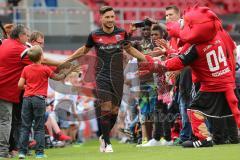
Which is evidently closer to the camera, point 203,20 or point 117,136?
point 203,20

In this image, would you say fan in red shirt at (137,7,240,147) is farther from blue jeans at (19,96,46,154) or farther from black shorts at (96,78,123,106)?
blue jeans at (19,96,46,154)

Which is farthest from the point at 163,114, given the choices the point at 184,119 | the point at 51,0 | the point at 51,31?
the point at 51,0

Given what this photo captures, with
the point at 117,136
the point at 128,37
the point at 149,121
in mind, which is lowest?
the point at 117,136

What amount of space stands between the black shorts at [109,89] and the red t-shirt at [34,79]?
2.91 ft

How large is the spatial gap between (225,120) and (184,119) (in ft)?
2.16

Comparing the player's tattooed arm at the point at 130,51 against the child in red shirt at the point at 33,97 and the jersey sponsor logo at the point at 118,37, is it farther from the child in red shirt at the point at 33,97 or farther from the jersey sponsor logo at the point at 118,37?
the child in red shirt at the point at 33,97

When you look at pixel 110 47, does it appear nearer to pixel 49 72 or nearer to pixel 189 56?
pixel 49 72

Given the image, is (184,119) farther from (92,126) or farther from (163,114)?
(92,126)

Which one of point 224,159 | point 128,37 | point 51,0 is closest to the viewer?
point 224,159

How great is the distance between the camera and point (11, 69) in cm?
1070

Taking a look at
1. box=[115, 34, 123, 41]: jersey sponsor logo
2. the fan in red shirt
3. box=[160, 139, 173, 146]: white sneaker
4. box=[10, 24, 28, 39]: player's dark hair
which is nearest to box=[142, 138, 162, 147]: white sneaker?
box=[160, 139, 173, 146]: white sneaker

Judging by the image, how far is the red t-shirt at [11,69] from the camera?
35.0 ft

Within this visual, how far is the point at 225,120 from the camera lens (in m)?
11.4

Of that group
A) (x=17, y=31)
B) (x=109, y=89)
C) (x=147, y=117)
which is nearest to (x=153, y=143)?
(x=147, y=117)
